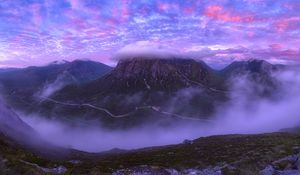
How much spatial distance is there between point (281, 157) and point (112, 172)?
36017 millimetres

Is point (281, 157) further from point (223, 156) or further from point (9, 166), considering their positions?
point (9, 166)

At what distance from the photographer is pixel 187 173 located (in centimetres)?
6456

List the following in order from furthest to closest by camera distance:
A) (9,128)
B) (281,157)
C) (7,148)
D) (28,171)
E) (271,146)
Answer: (9,128)
(271,146)
(281,157)
(7,148)
(28,171)

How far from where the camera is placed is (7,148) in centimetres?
6862

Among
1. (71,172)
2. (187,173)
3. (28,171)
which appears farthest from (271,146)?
→ (28,171)

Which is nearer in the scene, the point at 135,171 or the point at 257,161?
the point at 135,171

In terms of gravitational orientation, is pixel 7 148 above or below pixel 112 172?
above

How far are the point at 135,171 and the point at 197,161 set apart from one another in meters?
15.8

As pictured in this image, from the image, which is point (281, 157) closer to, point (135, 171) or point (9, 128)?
point (135, 171)

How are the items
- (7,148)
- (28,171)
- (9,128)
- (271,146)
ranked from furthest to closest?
(9,128)
(271,146)
(7,148)
(28,171)

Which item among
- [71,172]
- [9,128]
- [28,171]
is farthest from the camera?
[9,128]

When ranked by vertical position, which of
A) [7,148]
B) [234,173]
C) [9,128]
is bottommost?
[234,173]

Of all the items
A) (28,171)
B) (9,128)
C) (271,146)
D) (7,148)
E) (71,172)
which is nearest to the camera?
(28,171)

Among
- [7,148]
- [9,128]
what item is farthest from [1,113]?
[7,148]
